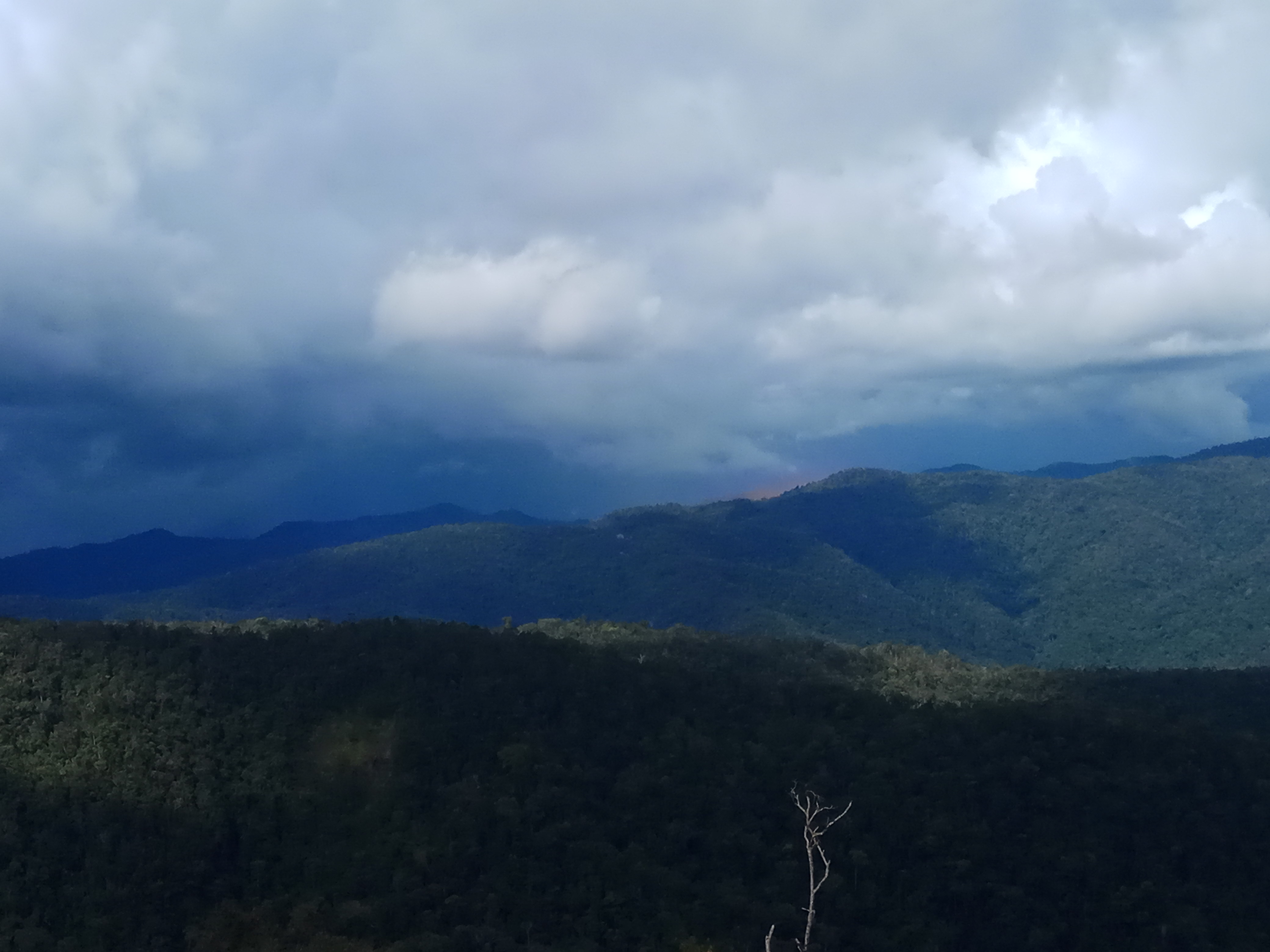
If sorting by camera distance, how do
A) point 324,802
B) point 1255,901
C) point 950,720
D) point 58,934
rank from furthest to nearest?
point 950,720 < point 324,802 < point 1255,901 < point 58,934

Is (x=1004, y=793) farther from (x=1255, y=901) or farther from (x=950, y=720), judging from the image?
(x=1255, y=901)

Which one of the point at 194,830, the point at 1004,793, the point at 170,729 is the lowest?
the point at 1004,793

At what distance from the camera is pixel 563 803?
82750 millimetres

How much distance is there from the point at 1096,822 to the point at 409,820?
4886 centimetres

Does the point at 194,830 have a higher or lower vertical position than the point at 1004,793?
higher

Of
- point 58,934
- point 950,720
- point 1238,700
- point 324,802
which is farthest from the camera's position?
point 1238,700

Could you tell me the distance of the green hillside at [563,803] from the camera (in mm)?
72438

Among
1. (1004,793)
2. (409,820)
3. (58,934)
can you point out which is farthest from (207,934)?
(1004,793)

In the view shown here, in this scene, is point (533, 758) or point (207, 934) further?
point (533, 758)

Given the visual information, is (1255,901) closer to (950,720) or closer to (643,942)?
(950,720)

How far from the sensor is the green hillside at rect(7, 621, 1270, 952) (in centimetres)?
7244

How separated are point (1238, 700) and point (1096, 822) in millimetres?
33413

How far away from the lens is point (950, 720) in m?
94.2

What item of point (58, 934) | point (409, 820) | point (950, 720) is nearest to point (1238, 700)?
point (950, 720)
